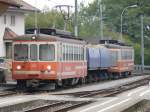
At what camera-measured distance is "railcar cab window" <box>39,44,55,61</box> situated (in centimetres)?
A: 3088

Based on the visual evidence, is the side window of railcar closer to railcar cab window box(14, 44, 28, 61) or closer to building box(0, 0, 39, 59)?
railcar cab window box(14, 44, 28, 61)

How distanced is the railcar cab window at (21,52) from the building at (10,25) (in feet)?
51.2

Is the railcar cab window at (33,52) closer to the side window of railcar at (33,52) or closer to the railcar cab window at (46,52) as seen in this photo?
the side window of railcar at (33,52)

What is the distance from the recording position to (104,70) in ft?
162

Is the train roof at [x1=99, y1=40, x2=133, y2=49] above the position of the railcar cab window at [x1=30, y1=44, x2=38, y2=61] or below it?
above

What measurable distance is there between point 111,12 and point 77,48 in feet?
227

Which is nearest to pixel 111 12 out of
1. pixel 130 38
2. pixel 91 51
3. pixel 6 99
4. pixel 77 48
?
pixel 130 38

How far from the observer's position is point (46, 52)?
31.1 m

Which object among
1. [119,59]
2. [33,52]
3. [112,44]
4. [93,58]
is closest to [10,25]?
[112,44]

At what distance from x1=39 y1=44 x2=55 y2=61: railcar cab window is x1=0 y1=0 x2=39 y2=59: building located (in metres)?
16.0

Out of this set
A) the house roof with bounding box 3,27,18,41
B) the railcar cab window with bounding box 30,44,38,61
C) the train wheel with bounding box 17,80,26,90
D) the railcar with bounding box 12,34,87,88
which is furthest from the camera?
the house roof with bounding box 3,27,18,41

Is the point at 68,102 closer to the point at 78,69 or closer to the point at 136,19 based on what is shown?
the point at 78,69

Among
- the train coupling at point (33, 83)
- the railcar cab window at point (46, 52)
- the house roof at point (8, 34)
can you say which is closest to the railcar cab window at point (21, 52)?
the railcar cab window at point (46, 52)

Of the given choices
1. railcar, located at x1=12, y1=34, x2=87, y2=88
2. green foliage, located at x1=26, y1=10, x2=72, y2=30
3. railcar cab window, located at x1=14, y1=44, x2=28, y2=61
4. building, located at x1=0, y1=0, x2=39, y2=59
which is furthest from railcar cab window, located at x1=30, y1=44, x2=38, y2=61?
green foliage, located at x1=26, y1=10, x2=72, y2=30
